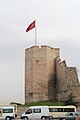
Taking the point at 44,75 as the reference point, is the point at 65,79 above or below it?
below

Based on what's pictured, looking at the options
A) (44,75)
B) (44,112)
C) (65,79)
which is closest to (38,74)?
(44,75)

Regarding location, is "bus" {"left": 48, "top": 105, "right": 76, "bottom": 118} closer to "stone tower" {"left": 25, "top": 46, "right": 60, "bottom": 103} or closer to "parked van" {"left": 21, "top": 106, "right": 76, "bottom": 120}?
"parked van" {"left": 21, "top": 106, "right": 76, "bottom": 120}

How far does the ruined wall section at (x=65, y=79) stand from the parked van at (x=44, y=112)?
12887 mm

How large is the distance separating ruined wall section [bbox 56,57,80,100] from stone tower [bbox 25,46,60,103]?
1.41 metres

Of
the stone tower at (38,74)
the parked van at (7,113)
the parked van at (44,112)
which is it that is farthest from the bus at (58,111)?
the stone tower at (38,74)

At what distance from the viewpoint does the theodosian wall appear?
65.0 m

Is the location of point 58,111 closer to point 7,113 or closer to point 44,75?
point 7,113

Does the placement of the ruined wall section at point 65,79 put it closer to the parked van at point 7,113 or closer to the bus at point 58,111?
the bus at point 58,111

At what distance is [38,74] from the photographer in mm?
65688

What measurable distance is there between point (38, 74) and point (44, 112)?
17.7 meters

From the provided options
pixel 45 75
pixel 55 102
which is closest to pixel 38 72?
pixel 45 75

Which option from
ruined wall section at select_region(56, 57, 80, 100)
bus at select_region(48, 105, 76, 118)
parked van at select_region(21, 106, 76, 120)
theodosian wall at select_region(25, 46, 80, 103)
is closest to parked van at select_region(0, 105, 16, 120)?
parked van at select_region(21, 106, 76, 120)

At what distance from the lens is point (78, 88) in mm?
62344

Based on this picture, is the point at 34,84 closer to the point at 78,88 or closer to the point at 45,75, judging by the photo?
Answer: the point at 45,75
